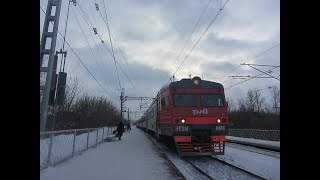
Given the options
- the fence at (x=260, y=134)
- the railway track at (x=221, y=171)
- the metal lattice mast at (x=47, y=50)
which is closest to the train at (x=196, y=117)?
the railway track at (x=221, y=171)

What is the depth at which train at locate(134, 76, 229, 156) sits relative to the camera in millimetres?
16391

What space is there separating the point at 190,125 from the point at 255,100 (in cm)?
6570

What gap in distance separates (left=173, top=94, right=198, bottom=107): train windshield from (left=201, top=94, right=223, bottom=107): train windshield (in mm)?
349

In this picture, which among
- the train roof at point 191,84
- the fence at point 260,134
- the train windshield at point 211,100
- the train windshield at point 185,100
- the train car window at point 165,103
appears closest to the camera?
the train windshield at point 185,100

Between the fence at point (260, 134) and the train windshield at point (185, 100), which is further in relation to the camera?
the fence at point (260, 134)

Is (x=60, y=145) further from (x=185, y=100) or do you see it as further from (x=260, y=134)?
(x=260, y=134)

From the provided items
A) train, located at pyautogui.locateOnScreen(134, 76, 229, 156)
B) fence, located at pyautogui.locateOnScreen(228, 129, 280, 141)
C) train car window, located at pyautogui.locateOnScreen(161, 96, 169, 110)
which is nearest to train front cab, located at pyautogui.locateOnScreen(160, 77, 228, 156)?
train, located at pyautogui.locateOnScreen(134, 76, 229, 156)

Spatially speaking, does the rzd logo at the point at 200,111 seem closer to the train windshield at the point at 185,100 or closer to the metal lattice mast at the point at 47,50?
the train windshield at the point at 185,100

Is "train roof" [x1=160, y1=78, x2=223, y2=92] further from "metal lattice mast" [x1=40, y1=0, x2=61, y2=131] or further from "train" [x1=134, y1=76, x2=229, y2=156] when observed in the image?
"metal lattice mast" [x1=40, y1=0, x2=61, y2=131]

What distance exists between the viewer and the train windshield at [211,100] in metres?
17.1

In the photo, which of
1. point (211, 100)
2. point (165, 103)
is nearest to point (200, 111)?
point (211, 100)
